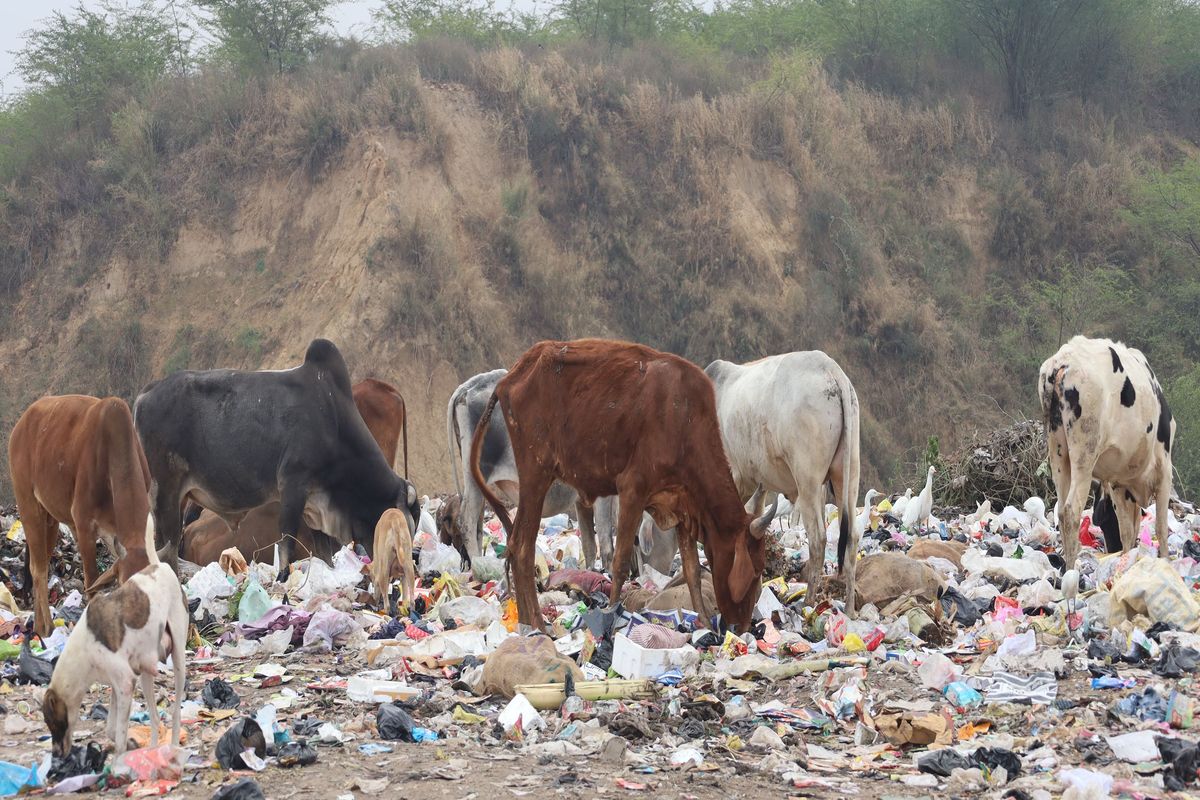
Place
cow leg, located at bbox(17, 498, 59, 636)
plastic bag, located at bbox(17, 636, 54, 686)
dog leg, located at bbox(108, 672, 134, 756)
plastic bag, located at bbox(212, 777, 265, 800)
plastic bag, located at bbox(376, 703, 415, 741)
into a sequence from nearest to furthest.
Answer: plastic bag, located at bbox(212, 777, 265, 800), dog leg, located at bbox(108, 672, 134, 756), plastic bag, located at bbox(376, 703, 415, 741), plastic bag, located at bbox(17, 636, 54, 686), cow leg, located at bbox(17, 498, 59, 636)

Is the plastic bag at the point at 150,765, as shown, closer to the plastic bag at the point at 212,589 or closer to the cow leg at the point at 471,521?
the plastic bag at the point at 212,589

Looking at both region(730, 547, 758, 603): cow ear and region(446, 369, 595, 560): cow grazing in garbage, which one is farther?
region(446, 369, 595, 560): cow grazing in garbage

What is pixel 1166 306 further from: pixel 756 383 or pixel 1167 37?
pixel 756 383

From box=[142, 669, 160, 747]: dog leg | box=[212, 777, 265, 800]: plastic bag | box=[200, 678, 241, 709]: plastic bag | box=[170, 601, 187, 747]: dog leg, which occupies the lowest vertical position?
box=[200, 678, 241, 709]: plastic bag

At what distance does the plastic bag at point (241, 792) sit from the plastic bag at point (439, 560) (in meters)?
5.63

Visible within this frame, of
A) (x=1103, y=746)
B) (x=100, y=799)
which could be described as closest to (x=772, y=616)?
(x=1103, y=746)

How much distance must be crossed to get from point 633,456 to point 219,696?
2.72 meters

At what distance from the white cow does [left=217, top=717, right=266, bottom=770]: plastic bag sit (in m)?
3.99

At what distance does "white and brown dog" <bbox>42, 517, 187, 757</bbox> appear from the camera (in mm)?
4969

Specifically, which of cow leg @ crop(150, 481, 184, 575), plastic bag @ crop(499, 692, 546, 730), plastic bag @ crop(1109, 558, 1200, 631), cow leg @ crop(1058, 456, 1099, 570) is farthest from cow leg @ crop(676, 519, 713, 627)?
cow leg @ crop(150, 481, 184, 575)

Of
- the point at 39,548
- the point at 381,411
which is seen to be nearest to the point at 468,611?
the point at 39,548

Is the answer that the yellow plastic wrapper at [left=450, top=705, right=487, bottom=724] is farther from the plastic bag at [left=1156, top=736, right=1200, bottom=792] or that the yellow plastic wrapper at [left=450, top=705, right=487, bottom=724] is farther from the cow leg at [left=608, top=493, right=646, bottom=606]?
the plastic bag at [left=1156, top=736, right=1200, bottom=792]

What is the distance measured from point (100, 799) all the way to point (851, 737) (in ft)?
10.2

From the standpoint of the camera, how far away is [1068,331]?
26969mm
